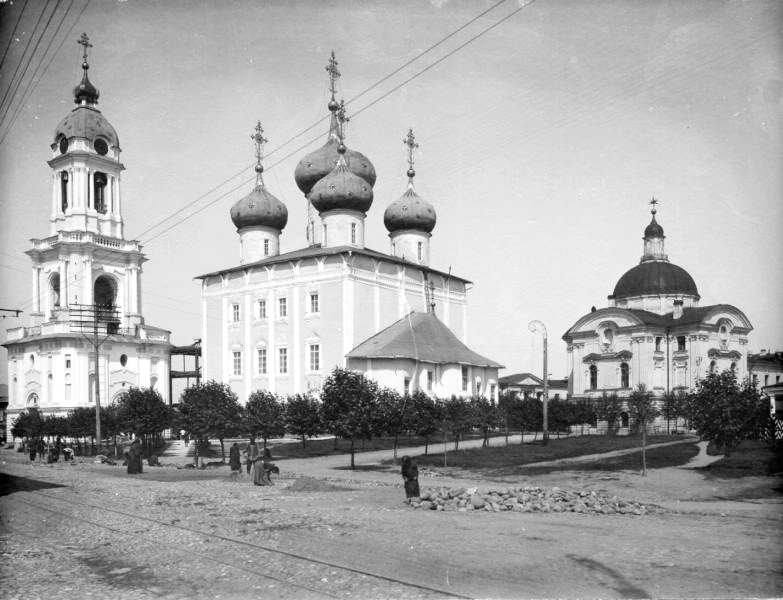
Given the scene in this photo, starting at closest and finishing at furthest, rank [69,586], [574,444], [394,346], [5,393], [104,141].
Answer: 1. [69,586]
2. [574,444]
3. [394,346]
4. [104,141]
5. [5,393]

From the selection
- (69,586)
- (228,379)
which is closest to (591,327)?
(228,379)

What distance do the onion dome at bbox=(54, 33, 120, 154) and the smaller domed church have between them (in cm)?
4033

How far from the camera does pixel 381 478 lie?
88.1ft

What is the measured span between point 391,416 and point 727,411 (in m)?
12.8

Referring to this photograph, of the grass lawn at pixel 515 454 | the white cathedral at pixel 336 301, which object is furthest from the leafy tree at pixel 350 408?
the white cathedral at pixel 336 301

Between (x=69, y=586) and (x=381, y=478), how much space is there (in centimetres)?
1677

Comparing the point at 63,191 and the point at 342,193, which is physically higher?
the point at 63,191

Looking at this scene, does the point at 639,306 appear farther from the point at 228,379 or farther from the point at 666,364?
the point at 228,379

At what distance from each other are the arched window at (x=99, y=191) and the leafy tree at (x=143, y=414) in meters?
20.0

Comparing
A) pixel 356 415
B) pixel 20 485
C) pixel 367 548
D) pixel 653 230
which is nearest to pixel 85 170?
pixel 356 415

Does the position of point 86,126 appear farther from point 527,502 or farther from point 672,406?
point 527,502

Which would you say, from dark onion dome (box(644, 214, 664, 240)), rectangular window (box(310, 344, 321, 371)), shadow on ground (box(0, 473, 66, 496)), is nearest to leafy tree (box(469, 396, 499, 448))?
rectangular window (box(310, 344, 321, 371))

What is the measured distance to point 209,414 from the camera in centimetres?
3581

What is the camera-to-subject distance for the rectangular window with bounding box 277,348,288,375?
165 feet
